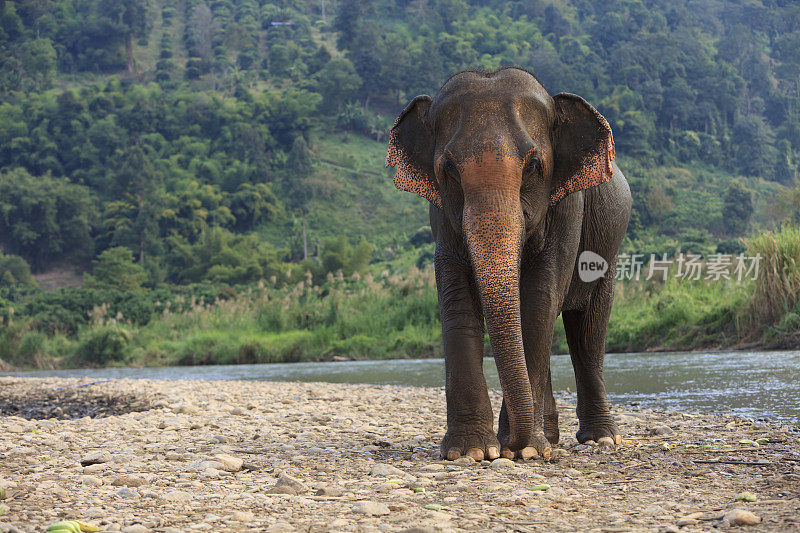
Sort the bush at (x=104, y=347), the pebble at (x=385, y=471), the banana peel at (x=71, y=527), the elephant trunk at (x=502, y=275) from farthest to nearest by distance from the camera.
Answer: the bush at (x=104, y=347)
the elephant trunk at (x=502, y=275)
the pebble at (x=385, y=471)
the banana peel at (x=71, y=527)

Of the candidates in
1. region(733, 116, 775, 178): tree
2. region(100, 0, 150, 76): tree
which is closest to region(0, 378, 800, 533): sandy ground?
region(733, 116, 775, 178): tree

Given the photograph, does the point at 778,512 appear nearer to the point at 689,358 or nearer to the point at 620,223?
the point at 620,223

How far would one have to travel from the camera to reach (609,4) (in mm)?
113812

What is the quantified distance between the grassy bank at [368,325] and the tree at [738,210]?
42.4 meters

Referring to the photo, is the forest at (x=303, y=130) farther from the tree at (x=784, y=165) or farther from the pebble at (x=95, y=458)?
the pebble at (x=95, y=458)

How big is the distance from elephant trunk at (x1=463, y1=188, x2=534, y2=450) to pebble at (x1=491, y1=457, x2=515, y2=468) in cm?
23

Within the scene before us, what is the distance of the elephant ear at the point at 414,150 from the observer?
6.73 meters

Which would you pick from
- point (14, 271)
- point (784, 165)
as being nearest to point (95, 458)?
point (14, 271)

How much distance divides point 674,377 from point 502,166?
8850mm

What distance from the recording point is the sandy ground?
415 cm

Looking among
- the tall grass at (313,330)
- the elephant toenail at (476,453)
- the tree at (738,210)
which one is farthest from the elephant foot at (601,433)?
the tree at (738,210)

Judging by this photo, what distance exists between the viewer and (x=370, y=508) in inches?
172

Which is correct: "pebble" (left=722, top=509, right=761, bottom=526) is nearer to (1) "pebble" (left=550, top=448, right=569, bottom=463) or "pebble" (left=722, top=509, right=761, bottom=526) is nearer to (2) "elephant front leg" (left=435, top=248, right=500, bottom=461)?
(1) "pebble" (left=550, top=448, right=569, bottom=463)

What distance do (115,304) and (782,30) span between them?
90.3 meters
